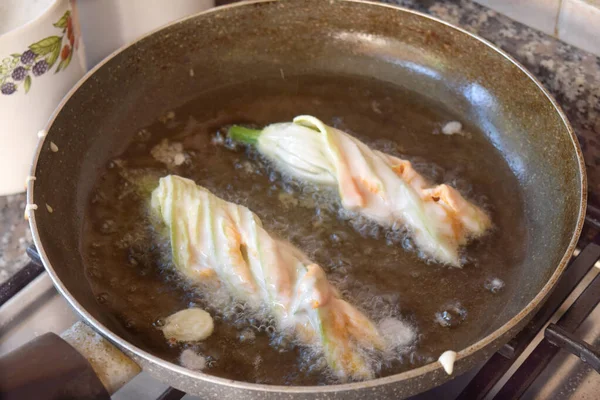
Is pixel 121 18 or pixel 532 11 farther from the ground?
pixel 532 11

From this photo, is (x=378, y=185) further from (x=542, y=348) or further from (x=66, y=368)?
(x=66, y=368)

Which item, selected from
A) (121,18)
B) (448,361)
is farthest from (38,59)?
(448,361)

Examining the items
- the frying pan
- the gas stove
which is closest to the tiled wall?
Result: the frying pan

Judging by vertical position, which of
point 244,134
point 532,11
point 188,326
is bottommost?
point 188,326

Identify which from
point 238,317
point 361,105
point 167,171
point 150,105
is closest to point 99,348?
point 238,317

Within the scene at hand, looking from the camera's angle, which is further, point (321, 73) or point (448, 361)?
point (321, 73)

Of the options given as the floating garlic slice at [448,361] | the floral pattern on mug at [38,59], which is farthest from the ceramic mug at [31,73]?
the floating garlic slice at [448,361]

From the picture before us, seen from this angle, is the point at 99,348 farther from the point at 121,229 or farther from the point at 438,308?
the point at 438,308

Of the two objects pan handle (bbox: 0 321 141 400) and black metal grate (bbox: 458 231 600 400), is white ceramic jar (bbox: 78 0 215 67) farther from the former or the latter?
black metal grate (bbox: 458 231 600 400)
